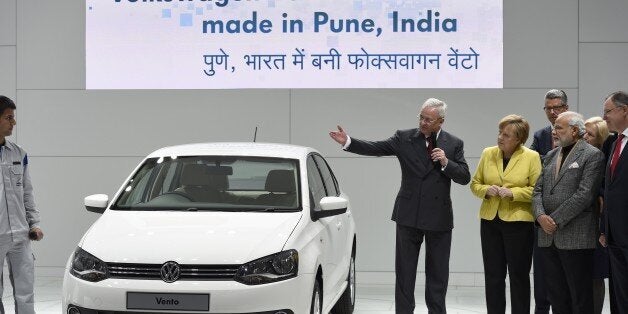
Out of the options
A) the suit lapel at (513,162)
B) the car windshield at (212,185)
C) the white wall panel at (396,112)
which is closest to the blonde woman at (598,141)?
the suit lapel at (513,162)

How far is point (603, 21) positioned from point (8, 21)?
6964mm

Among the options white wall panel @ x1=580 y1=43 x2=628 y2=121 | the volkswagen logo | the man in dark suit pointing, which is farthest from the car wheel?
white wall panel @ x1=580 y1=43 x2=628 y2=121

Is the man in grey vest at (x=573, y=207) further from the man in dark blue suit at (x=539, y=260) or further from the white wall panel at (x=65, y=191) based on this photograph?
the white wall panel at (x=65, y=191)

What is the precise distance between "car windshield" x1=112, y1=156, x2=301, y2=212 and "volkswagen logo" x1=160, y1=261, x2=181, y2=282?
2.79 ft

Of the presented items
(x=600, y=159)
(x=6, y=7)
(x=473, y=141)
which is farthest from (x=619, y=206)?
(x=6, y=7)

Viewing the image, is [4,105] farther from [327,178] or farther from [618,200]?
[618,200]

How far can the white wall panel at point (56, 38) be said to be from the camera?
10117 mm

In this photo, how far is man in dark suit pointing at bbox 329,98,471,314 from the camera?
6.66 metres

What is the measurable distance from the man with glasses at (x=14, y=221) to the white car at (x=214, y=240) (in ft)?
1.96

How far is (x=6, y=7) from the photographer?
1017cm

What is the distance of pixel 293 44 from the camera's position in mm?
9898

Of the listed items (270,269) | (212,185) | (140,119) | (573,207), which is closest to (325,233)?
(212,185)

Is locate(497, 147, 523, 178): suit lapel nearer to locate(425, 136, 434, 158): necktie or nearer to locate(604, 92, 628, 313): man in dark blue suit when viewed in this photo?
locate(425, 136, 434, 158): necktie

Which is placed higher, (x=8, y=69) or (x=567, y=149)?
(x=8, y=69)
